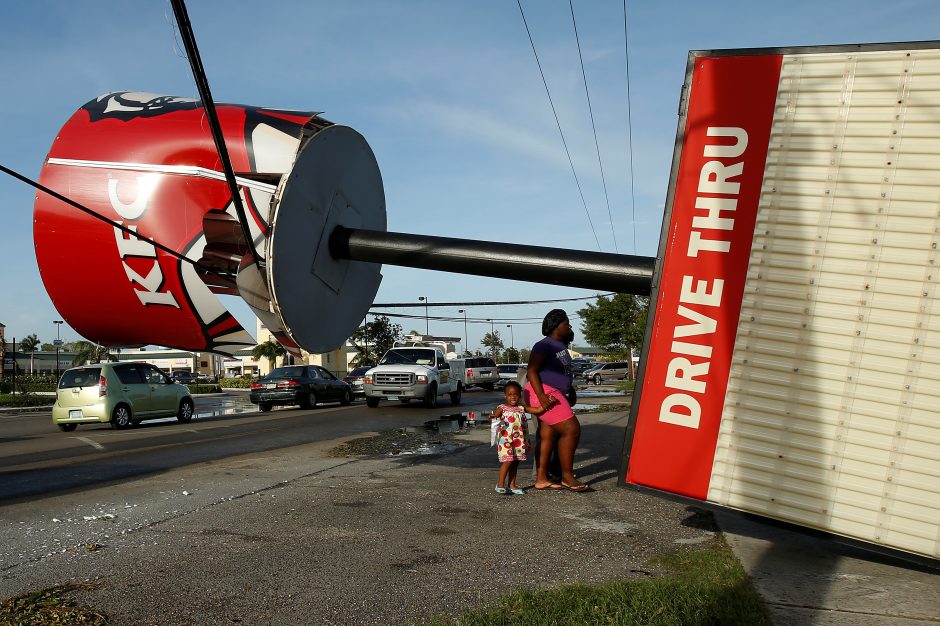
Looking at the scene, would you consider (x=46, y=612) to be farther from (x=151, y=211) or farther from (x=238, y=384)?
(x=238, y=384)

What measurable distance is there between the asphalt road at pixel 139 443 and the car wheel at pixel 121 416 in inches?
9.6

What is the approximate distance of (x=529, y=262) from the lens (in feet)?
17.7

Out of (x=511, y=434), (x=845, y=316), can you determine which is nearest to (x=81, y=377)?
(x=511, y=434)

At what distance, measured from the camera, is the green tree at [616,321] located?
181 ft

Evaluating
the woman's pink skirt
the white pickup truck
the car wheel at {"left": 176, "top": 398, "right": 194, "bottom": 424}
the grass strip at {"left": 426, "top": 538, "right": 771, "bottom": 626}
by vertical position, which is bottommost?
the car wheel at {"left": 176, "top": 398, "right": 194, "bottom": 424}

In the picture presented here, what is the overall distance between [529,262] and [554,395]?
260 centimetres

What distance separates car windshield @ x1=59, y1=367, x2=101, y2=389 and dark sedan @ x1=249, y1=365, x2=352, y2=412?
627 centimetres

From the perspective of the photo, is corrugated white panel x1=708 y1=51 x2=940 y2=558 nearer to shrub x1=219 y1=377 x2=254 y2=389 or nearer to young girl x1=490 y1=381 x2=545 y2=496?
young girl x1=490 y1=381 x2=545 y2=496

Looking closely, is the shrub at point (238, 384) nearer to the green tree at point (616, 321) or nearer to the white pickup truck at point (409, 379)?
the green tree at point (616, 321)

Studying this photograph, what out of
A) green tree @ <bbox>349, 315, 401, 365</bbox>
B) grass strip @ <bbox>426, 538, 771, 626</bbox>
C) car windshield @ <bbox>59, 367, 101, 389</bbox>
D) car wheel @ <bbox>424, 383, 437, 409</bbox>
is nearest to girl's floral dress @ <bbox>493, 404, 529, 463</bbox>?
grass strip @ <bbox>426, 538, 771, 626</bbox>

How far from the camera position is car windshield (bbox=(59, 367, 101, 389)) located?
16.8m

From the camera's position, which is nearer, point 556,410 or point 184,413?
point 556,410

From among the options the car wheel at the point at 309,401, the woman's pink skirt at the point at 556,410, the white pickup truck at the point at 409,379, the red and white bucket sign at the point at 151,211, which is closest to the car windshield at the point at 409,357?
the white pickup truck at the point at 409,379

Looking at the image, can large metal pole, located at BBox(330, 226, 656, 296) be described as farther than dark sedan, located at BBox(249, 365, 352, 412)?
No
